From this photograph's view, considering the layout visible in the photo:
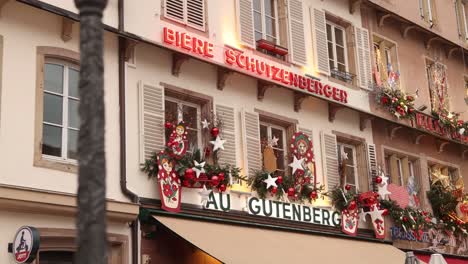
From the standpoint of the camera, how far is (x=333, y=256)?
14445 millimetres

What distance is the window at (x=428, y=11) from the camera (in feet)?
70.8

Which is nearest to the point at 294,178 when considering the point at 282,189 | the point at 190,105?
the point at 282,189

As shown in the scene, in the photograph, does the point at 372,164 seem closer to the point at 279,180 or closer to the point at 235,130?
the point at 279,180

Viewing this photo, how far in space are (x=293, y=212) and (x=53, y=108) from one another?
17.6 feet

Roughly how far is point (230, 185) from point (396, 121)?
5.86 m

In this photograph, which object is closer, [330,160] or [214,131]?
[214,131]

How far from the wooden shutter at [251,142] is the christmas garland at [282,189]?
0.18 meters

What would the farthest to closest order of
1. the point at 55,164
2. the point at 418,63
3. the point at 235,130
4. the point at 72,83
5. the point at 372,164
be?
the point at 418,63, the point at 372,164, the point at 235,130, the point at 72,83, the point at 55,164

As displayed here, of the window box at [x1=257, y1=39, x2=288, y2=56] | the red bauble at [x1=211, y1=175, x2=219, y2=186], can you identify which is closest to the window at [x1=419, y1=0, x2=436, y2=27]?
the window box at [x1=257, y1=39, x2=288, y2=56]

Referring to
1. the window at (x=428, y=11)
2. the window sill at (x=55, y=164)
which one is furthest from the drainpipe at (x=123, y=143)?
the window at (x=428, y=11)

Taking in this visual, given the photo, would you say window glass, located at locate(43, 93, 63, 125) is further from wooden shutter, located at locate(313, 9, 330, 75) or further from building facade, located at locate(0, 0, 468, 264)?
wooden shutter, located at locate(313, 9, 330, 75)

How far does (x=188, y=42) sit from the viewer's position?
531 inches

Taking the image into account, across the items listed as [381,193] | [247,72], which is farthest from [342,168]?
[247,72]

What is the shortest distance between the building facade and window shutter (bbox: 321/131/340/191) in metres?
0.03
